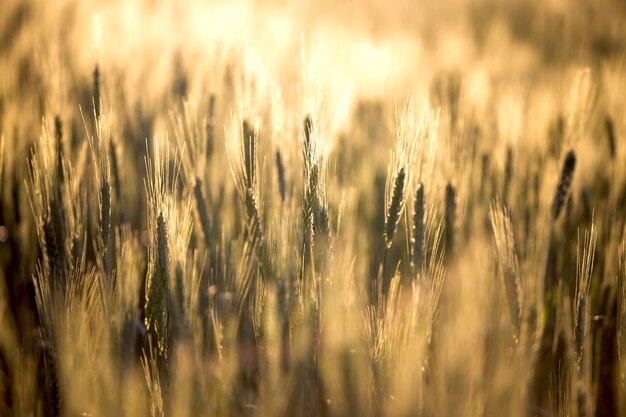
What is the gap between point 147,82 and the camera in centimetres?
247

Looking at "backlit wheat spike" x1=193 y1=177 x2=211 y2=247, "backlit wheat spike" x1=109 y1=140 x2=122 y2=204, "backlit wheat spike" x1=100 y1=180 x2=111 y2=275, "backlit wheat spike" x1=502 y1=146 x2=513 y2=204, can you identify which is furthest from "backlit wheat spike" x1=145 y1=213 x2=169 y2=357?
"backlit wheat spike" x1=502 y1=146 x2=513 y2=204

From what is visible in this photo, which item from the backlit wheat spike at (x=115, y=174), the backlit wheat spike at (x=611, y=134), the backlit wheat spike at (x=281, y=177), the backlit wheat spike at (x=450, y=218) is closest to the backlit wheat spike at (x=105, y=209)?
the backlit wheat spike at (x=281, y=177)

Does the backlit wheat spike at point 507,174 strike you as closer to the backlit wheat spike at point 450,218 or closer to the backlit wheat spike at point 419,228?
the backlit wheat spike at point 450,218

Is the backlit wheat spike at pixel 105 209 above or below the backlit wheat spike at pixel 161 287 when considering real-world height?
above

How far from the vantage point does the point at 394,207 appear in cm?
105

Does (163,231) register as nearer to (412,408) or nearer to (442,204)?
(412,408)

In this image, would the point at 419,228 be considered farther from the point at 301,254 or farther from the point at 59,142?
the point at 59,142

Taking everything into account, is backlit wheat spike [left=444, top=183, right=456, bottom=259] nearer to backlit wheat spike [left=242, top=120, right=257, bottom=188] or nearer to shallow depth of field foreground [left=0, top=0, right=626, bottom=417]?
shallow depth of field foreground [left=0, top=0, right=626, bottom=417]

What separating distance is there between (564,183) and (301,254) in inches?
25.7

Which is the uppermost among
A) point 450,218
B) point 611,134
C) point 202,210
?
point 611,134

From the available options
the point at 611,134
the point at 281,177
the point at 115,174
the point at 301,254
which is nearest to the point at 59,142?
the point at 115,174

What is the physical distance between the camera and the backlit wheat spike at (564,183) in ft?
4.21

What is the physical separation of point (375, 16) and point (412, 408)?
19.6 feet

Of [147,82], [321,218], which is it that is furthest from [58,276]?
[147,82]
